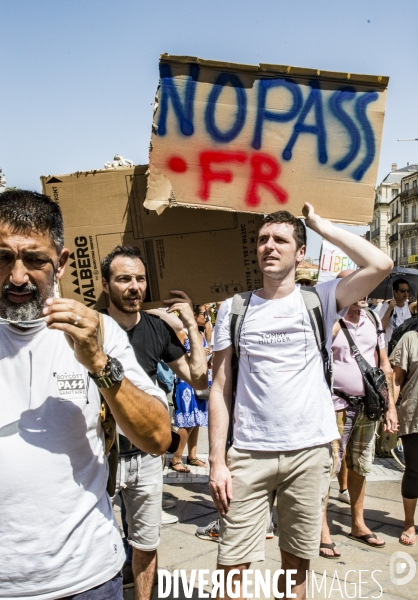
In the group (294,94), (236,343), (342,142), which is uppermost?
(294,94)

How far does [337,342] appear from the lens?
16.4ft

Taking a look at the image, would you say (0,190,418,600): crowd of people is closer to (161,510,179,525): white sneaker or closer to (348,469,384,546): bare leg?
(348,469,384,546): bare leg

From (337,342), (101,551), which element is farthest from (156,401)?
(337,342)

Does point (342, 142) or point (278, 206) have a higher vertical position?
point (342, 142)

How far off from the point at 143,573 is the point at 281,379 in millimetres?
1379

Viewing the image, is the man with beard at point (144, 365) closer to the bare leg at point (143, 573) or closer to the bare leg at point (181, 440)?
the bare leg at point (143, 573)

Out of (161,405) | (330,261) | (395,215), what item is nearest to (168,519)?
(330,261)

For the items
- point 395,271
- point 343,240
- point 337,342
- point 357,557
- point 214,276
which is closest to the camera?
point 343,240

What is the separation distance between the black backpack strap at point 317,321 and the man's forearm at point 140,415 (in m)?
1.42

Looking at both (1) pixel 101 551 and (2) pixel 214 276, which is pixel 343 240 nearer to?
(2) pixel 214 276

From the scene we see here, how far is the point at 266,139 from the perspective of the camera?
128 inches

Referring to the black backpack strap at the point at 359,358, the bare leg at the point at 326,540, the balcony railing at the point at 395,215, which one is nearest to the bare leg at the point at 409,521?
the bare leg at the point at 326,540

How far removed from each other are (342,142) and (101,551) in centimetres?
230

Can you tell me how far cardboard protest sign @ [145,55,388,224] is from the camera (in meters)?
3.21
